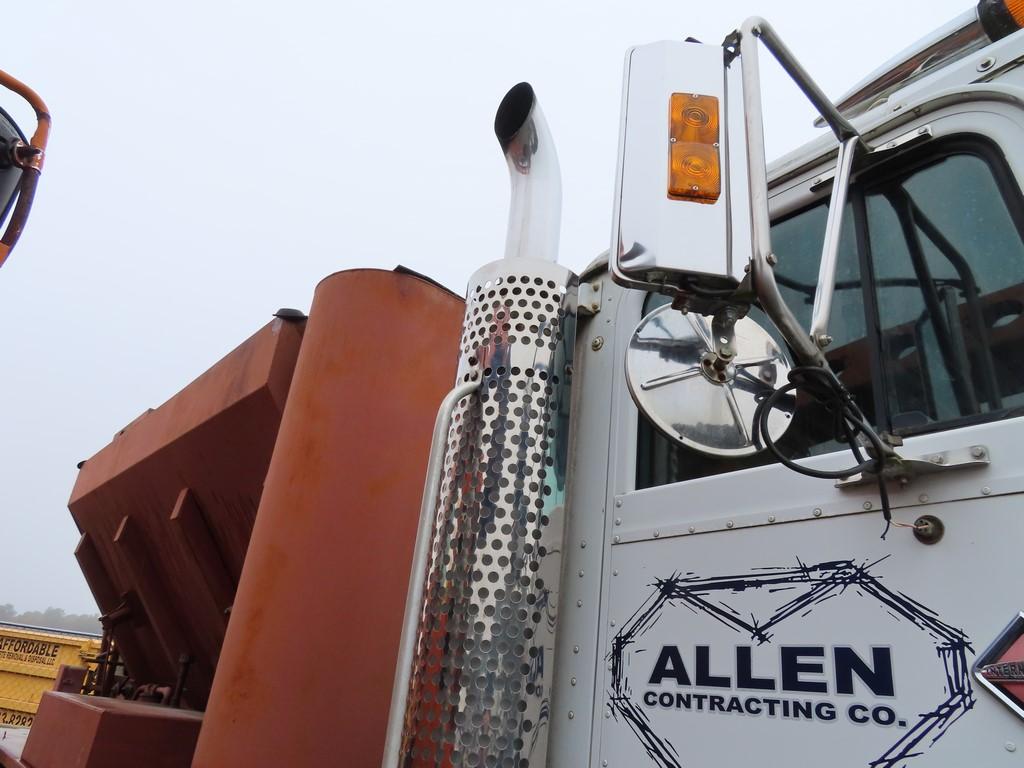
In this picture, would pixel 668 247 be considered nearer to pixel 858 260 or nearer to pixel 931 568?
pixel 858 260

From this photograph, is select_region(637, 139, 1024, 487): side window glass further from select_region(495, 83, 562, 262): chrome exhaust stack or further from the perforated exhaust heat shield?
select_region(495, 83, 562, 262): chrome exhaust stack

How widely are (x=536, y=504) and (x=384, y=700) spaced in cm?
70

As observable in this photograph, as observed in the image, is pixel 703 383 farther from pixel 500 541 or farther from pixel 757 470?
pixel 500 541

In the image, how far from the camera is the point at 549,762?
4.91 ft

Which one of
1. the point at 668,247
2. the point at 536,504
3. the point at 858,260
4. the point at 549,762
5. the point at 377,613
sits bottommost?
the point at 549,762

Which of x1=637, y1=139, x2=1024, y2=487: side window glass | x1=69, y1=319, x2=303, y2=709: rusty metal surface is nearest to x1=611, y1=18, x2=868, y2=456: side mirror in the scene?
x1=637, y1=139, x2=1024, y2=487: side window glass

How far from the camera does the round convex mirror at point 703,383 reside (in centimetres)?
141

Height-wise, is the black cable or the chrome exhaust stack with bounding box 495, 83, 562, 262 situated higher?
the chrome exhaust stack with bounding box 495, 83, 562, 262

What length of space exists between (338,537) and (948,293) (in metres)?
1.47

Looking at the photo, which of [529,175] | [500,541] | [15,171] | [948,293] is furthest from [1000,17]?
[15,171]

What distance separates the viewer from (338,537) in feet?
6.43

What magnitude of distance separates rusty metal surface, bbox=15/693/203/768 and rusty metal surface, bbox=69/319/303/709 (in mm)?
795

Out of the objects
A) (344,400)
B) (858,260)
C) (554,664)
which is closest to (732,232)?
(858,260)

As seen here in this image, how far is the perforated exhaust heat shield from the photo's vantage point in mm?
1456
